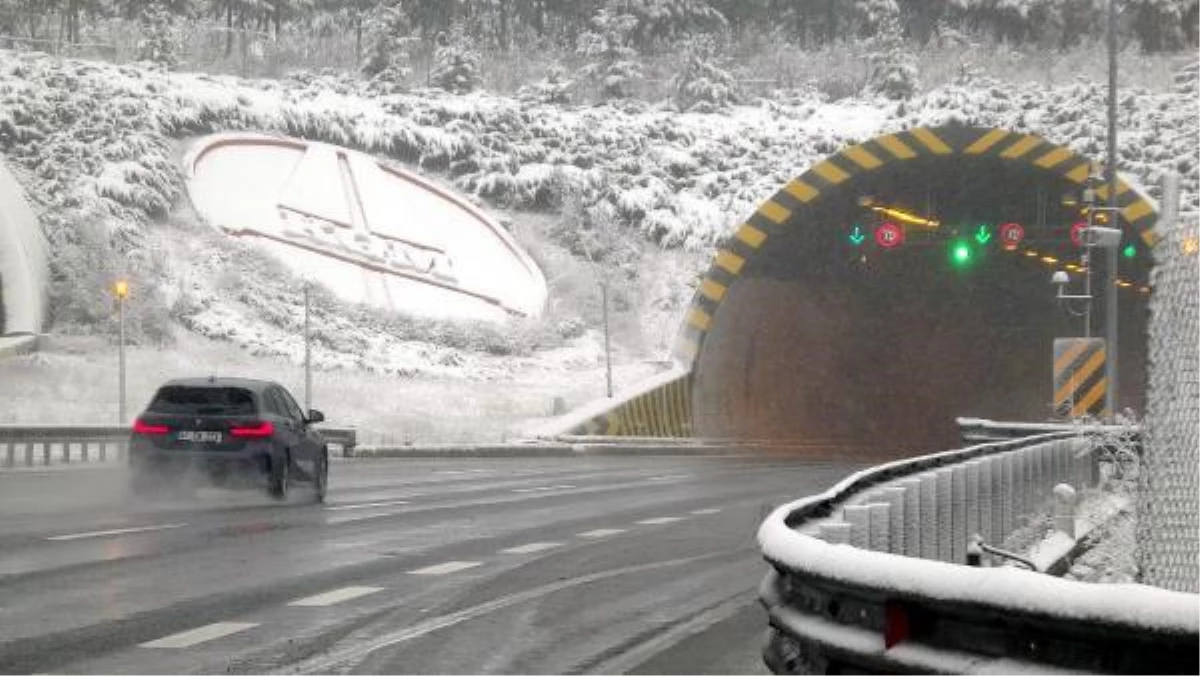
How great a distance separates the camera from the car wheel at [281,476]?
23453mm

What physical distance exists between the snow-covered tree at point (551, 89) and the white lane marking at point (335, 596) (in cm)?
7317

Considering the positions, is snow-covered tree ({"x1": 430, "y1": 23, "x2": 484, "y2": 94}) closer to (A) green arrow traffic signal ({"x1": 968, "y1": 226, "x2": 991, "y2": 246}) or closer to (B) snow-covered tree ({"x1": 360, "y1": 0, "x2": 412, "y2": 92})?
(B) snow-covered tree ({"x1": 360, "y1": 0, "x2": 412, "y2": 92})

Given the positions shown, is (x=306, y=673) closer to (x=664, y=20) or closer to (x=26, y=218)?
(x=26, y=218)

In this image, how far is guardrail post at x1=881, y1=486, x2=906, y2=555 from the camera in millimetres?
12883

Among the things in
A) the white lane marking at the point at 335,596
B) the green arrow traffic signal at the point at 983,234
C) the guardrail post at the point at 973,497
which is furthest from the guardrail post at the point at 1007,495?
the green arrow traffic signal at the point at 983,234

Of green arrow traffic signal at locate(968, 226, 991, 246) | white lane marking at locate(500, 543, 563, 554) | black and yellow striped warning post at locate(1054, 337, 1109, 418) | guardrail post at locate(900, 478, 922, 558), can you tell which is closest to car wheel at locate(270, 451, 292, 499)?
white lane marking at locate(500, 543, 563, 554)

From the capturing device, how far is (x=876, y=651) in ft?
22.5

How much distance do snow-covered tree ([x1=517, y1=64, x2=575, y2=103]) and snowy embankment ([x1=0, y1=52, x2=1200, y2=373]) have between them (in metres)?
2.44

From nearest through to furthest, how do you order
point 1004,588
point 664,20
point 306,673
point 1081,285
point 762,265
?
point 1004,588 → point 306,673 → point 762,265 → point 1081,285 → point 664,20

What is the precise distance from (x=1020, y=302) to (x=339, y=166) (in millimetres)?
25396

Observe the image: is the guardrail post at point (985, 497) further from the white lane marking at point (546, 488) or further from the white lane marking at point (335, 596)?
the white lane marking at point (546, 488)

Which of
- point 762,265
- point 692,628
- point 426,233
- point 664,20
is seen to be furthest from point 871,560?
point 664,20

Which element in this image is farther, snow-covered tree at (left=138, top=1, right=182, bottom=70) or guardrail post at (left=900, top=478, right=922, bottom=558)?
snow-covered tree at (left=138, top=1, right=182, bottom=70)

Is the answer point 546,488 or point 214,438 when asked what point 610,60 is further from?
point 214,438
